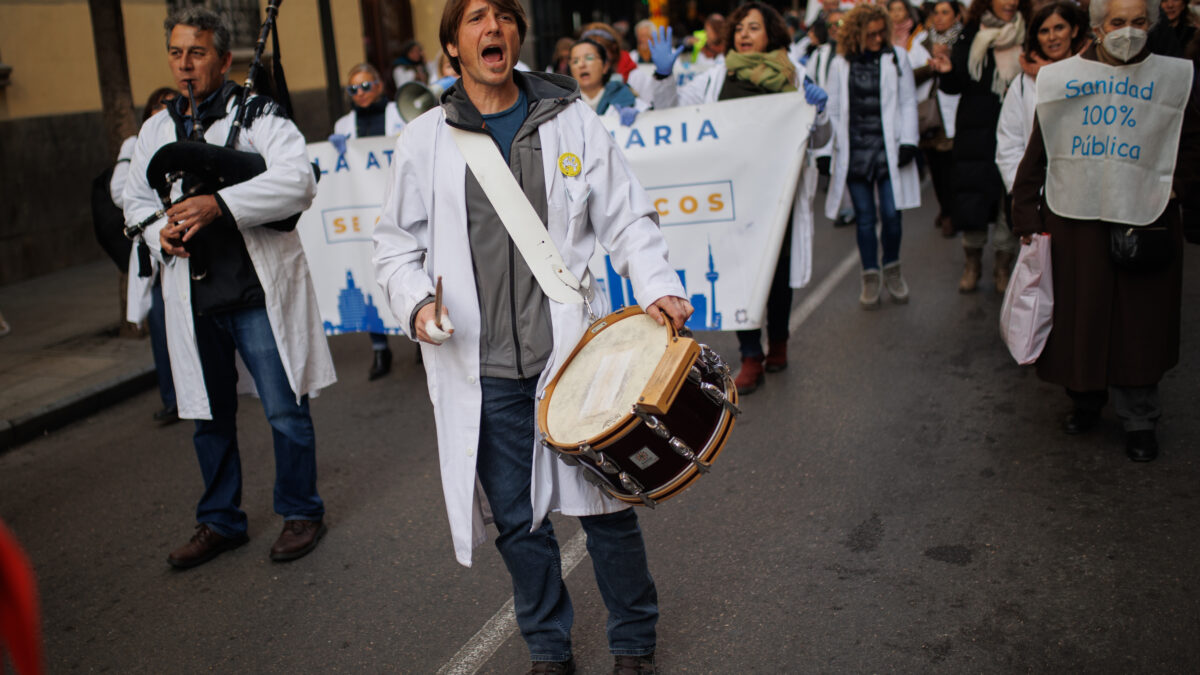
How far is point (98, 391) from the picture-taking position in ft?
22.7

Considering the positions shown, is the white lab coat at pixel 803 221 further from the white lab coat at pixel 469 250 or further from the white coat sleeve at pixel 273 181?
the white lab coat at pixel 469 250

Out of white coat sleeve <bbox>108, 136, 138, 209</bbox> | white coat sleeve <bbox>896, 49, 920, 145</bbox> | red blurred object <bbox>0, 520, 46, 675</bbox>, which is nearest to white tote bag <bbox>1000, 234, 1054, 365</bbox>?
white coat sleeve <bbox>896, 49, 920, 145</bbox>

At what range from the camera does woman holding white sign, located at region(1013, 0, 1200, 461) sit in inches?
177

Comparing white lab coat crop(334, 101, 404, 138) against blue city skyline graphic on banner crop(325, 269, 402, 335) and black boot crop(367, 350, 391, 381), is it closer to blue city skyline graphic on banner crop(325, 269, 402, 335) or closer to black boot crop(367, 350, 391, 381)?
blue city skyline graphic on banner crop(325, 269, 402, 335)

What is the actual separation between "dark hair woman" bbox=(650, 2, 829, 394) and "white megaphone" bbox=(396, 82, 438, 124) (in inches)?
Result: 73.4

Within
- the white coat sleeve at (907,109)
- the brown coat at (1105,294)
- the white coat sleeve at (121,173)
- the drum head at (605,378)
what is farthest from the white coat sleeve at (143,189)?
the white coat sleeve at (907,109)

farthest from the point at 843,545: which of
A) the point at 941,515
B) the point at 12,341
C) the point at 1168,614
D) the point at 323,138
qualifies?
the point at 323,138

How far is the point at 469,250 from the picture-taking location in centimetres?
308

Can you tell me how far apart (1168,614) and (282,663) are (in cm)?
277

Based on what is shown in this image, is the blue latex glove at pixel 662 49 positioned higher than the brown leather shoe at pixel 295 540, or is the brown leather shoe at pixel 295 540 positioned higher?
the blue latex glove at pixel 662 49

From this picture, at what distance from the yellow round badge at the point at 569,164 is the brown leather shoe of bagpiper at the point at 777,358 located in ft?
11.6

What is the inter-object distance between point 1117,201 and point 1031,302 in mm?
552

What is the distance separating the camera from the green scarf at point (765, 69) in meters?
6.04

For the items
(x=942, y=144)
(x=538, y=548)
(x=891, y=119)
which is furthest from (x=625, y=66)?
(x=538, y=548)
